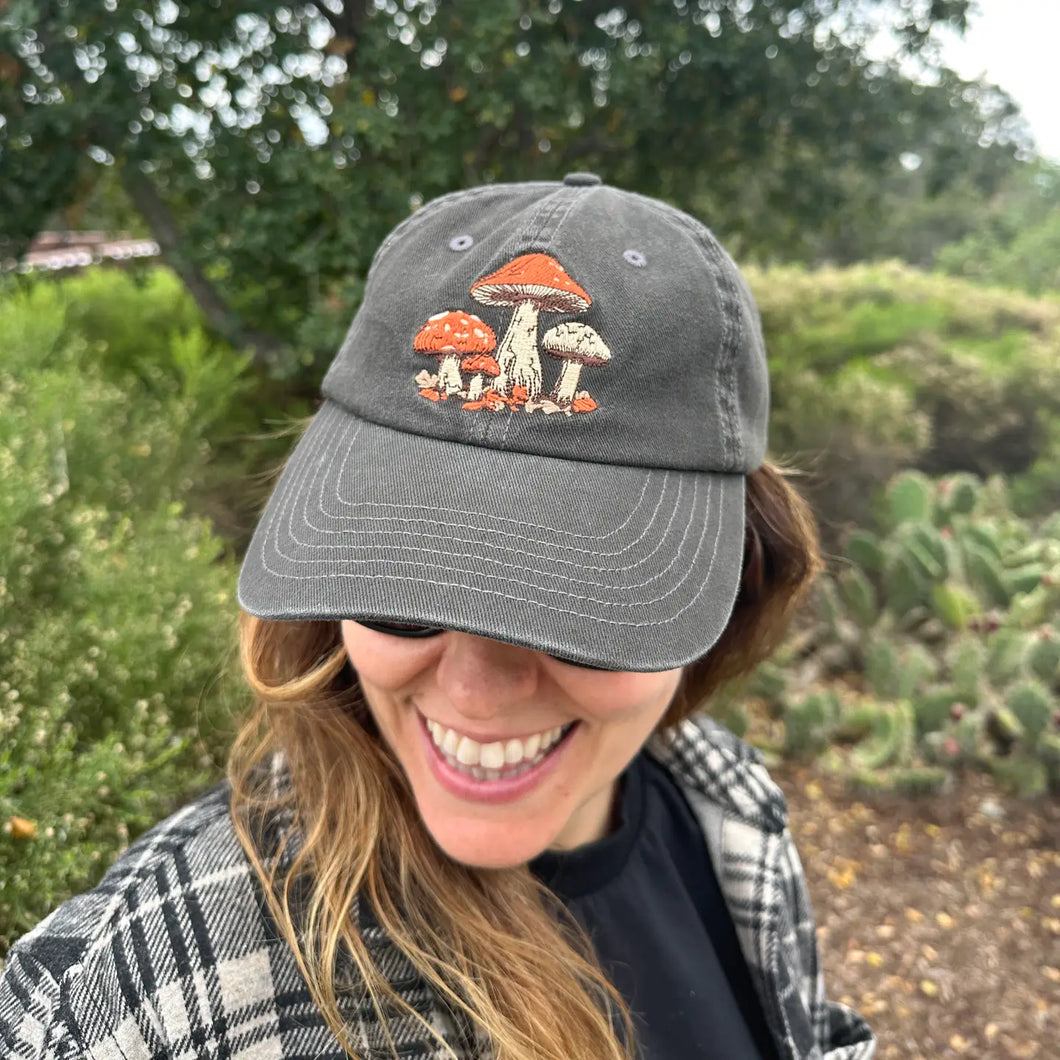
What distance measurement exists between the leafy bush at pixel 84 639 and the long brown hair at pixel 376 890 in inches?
19.2

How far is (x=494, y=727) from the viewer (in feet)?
3.59

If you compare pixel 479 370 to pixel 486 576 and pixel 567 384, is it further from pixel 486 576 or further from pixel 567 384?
pixel 486 576

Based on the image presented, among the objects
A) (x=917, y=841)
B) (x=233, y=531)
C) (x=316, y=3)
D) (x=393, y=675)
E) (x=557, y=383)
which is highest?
(x=316, y=3)

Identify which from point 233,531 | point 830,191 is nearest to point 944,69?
point 830,191

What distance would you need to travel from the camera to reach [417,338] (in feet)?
3.66

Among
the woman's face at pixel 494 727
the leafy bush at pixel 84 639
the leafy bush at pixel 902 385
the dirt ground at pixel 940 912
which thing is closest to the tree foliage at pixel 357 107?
the leafy bush at pixel 84 639

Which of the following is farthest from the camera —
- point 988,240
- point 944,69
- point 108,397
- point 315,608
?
point 988,240

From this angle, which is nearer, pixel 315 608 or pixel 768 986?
pixel 315 608

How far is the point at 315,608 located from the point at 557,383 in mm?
424

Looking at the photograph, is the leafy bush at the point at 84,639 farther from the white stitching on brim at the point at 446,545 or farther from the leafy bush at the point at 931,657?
the leafy bush at the point at 931,657

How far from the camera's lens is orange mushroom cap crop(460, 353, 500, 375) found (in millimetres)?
1068

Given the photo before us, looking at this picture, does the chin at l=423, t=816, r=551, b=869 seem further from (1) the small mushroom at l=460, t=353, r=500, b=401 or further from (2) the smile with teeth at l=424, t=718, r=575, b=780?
(1) the small mushroom at l=460, t=353, r=500, b=401

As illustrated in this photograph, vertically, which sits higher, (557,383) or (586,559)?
(557,383)

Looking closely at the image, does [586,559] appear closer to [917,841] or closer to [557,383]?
[557,383]
